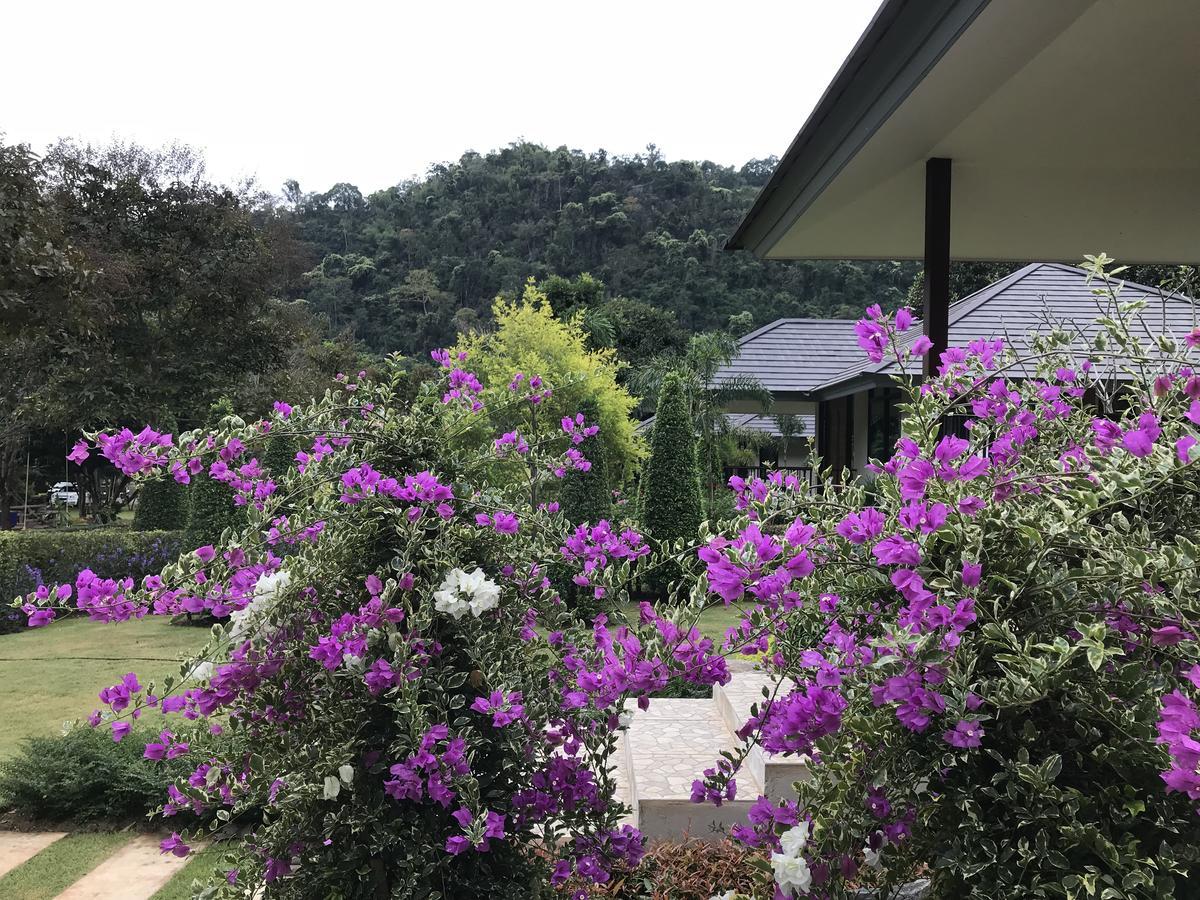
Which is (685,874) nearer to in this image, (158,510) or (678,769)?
(678,769)

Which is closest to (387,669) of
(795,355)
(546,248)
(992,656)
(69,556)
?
(992,656)

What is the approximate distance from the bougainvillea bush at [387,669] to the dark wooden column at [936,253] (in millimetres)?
2504

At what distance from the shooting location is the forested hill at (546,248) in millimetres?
32469

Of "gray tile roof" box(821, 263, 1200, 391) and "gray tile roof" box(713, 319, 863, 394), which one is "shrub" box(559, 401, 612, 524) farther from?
"gray tile roof" box(713, 319, 863, 394)

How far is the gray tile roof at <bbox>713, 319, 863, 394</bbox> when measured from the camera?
55.5ft

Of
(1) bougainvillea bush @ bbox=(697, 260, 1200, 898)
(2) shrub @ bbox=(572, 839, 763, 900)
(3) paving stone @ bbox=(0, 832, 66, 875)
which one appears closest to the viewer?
(1) bougainvillea bush @ bbox=(697, 260, 1200, 898)

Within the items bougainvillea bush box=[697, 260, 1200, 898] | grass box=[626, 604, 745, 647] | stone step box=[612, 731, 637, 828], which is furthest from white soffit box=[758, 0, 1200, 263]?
grass box=[626, 604, 745, 647]

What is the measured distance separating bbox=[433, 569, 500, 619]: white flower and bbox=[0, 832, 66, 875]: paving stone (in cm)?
269

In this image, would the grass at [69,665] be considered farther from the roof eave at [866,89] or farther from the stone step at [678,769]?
the roof eave at [866,89]

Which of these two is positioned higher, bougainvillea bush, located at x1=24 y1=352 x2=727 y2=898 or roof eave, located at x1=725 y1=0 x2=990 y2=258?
roof eave, located at x1=725 y1=0 x2=990 y2=258

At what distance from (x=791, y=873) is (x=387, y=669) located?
826 millimetres

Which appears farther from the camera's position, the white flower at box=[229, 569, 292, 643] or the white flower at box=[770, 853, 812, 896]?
the white flower at box=[229, 569, 292, 643]

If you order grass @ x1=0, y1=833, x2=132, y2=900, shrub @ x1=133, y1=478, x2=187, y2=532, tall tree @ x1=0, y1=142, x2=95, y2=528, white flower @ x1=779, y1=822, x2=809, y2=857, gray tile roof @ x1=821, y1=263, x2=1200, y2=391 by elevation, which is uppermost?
gray tile roof @ x1=821, y1=263, x2=1200, y2=391

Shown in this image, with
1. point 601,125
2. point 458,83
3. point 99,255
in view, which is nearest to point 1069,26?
point 99,255
